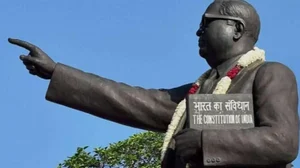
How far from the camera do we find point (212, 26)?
705 centimetres

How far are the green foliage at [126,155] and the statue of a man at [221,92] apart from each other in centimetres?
1847

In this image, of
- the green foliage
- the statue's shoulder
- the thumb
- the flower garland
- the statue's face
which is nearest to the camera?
the statue's shoulder

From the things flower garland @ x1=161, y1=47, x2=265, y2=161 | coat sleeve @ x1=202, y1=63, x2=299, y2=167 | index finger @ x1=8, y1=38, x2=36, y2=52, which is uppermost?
index finger @ x1=8, y1=38, x2=36, y2=52

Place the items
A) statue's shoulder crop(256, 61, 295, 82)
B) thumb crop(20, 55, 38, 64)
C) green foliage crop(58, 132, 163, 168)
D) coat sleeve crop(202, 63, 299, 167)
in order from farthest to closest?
1. green foliage crop(58, 132, 163, 168)
2. thumb crop(20, 55, 38, 64)
3. statue's shoulder crop(256, 61, 295, 82)
4. coat sleeve crop(202, 63, 299, 167)

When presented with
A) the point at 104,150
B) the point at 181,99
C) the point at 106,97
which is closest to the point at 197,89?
the point at 181,99

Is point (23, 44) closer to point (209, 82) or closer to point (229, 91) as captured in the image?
point (209, 82)

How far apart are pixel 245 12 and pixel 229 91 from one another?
654 millimetres

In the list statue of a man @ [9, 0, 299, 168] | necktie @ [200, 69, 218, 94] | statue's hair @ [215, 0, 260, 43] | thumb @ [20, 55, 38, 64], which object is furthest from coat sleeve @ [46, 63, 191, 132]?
statue's hair @ [215, 0, 260, 43]

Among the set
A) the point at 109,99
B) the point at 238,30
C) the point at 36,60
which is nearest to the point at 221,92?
the point at 238,30

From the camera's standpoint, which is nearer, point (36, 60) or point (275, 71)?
point (275, 71)

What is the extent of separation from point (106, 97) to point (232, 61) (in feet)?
3.43

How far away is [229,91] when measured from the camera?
6859mm

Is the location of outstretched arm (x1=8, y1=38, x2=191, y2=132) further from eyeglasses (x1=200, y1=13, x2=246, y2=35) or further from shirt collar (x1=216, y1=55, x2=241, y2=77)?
eyeglasses (x1=200, y1=13, x2=246, y2=35)

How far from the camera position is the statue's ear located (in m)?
7.04
